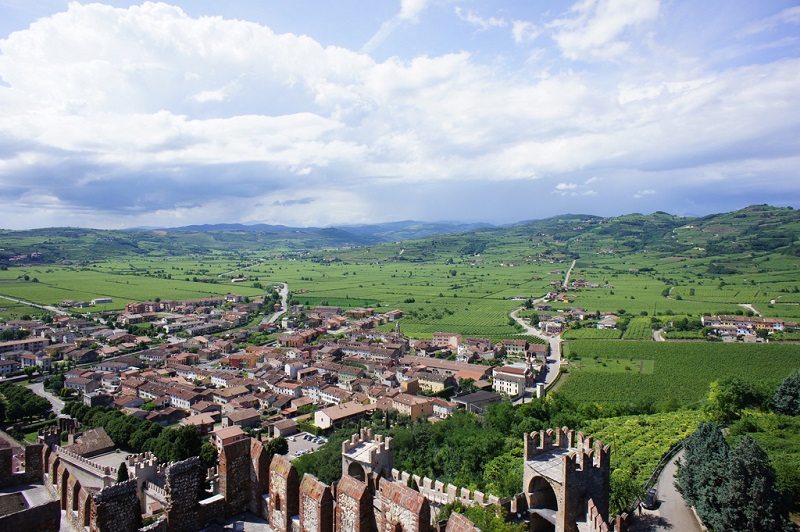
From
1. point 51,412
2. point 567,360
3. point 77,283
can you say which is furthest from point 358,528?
point 77,283

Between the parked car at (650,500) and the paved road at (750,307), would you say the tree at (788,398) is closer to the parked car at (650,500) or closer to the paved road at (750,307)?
the parked car at (650,500)

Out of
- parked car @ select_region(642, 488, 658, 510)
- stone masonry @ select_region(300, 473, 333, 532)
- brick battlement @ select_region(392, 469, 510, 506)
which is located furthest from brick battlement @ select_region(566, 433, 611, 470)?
stone masonry @ select_region(300, 473, 333, 532)

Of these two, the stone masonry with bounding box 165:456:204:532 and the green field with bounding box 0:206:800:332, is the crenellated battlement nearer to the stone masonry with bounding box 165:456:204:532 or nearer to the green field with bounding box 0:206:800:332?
the stone masonry with bounding box 165:456:204:532

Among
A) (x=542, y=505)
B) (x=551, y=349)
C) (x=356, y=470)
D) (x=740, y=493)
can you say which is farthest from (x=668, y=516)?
(x=551, y=349)

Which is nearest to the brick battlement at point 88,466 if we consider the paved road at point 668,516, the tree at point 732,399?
the paved road at point 668,516

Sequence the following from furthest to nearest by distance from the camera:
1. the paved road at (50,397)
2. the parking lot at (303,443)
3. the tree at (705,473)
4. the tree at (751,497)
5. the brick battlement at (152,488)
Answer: the paved road at (50,397)
the parking lot at (303,443)
the brick battlement at (152,488)
the tree at (705,473)
the tree at (751,497)
